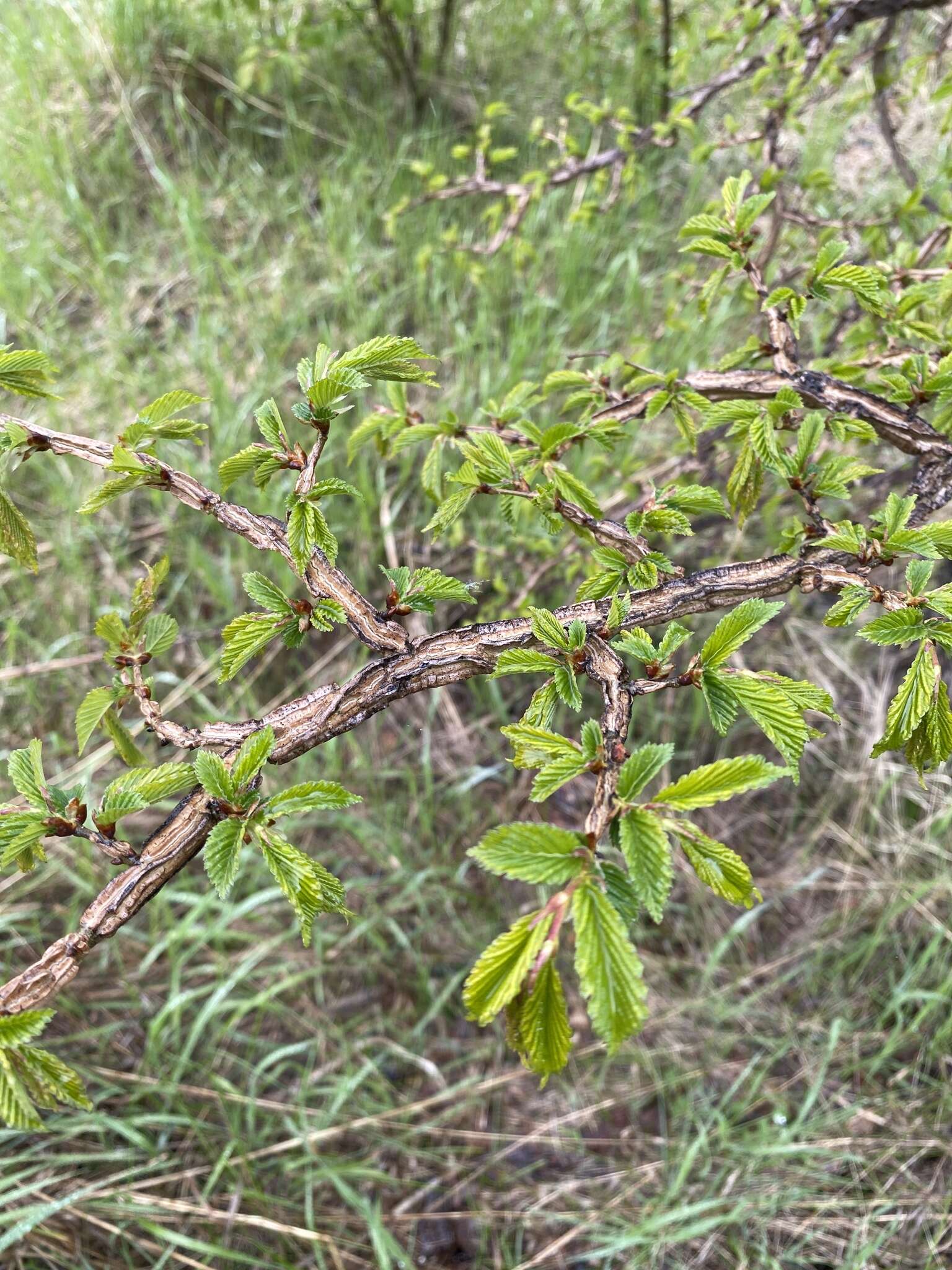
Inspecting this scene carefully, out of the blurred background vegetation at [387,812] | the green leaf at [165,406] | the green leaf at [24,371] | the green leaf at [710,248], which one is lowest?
the blurred background vegetation at [387,812]

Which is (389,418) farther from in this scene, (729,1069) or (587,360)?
(729,1069)

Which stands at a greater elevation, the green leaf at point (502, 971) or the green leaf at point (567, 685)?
the green leaf at point (567, 685)

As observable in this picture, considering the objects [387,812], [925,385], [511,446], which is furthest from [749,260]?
[387,812]

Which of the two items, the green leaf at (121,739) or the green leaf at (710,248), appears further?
the green leaf at (710,248)

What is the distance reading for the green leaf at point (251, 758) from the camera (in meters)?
0.68

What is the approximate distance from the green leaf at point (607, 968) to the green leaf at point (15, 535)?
0.64 m

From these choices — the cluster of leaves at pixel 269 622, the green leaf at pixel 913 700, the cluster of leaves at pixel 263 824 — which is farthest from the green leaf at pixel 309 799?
the green leaf at pixel 913 700

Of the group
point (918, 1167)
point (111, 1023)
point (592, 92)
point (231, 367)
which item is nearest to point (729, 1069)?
point (918, 1167)

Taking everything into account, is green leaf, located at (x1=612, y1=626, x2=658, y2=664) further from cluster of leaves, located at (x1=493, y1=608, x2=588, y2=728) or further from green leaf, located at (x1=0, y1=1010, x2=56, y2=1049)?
green leaf, located at (x1=0, y1=1010, x2=56, y2=1049)

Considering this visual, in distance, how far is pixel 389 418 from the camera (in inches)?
47.0

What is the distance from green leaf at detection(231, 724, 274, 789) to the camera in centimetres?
68

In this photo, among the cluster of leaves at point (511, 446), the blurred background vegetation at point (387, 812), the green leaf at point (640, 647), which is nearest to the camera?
the green leaf at point (640, 647)

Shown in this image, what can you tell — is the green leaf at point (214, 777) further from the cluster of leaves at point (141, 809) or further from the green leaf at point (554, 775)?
the green leaf at point (554, 775)

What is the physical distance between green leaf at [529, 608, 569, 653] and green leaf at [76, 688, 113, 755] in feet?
1.49
